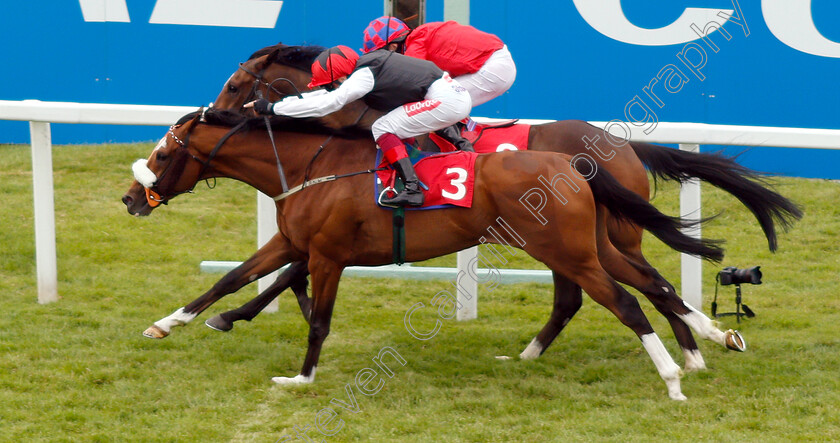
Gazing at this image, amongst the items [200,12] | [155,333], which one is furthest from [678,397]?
[200,12]

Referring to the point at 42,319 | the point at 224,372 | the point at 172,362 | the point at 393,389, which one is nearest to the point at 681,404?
the point at 393,389

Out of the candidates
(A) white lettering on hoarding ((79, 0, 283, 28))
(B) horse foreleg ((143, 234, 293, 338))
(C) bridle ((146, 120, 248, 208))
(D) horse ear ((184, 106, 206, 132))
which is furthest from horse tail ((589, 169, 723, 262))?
(A) white lettering on hoarding ((79, 0, 283, 28))

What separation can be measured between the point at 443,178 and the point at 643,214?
97 centimetres

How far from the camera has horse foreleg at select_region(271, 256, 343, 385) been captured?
4.64 meters

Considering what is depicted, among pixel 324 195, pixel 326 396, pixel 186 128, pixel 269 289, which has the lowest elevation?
pixel 326 396

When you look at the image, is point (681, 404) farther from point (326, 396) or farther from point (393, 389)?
point (326, 396)

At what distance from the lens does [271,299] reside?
17.2 feet

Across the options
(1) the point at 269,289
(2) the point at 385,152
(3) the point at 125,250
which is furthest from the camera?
(3) the point at 125,250

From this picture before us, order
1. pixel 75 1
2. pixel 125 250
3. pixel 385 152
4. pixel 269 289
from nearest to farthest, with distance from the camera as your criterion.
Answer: pixel 385 152, pixel 269 289, pixel 125 250, pixel 75 1

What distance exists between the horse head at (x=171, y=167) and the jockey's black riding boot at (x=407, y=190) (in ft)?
3.47

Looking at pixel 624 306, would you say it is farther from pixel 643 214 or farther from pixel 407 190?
pixel 407 190

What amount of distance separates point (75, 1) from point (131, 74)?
876 mm

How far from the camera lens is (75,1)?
9.24 m

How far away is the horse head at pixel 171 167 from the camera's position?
4.75 metres
